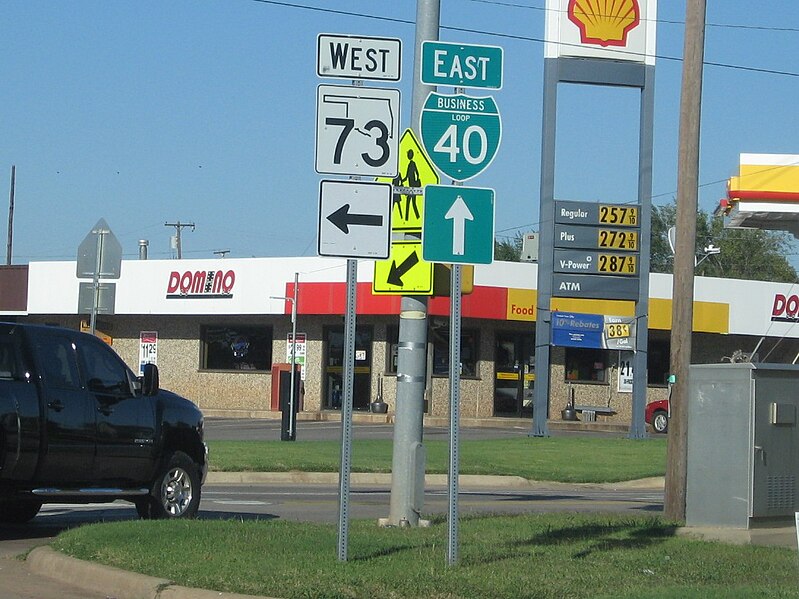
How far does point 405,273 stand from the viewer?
12555 millimetres

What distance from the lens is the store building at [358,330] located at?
145 feet

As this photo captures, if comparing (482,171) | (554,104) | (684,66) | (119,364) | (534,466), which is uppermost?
(554,104)

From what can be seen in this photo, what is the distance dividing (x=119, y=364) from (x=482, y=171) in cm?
533

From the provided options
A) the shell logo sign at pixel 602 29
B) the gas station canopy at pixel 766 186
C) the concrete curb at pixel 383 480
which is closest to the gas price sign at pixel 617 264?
the shell logo sign at pixel 602 29

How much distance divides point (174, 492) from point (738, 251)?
86323 mm

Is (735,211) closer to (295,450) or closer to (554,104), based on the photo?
(295,450)

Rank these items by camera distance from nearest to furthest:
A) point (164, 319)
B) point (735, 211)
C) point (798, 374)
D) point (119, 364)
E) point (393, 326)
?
point (798, 374) → point (119, 364) → point (735, 211) → point (393, 326) → point (164, 319)

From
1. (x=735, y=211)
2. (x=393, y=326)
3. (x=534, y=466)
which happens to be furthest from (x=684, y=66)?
(x=393, y=326)

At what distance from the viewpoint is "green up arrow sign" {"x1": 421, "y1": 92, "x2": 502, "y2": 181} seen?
9367 mm

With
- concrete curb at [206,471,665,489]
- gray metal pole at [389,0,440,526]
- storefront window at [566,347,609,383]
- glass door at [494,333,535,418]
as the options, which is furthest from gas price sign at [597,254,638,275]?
gray metal pole at [389,0,440,526]

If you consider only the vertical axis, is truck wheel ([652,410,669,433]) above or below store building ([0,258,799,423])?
below

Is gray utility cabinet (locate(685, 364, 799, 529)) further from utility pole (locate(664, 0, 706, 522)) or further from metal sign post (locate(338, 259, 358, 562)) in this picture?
metal sign post (locate(338, 259, 358, 562))

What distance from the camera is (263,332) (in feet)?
154

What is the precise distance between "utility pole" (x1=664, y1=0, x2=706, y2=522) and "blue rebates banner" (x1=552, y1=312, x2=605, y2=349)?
94.8 ft
